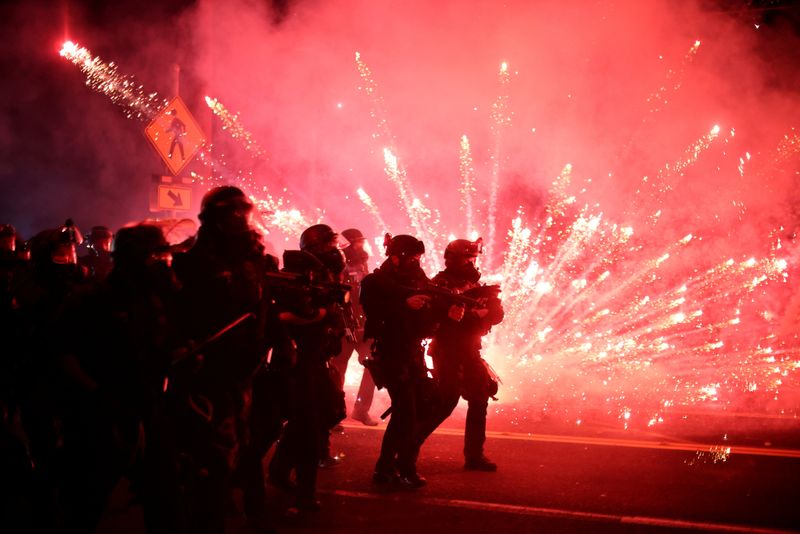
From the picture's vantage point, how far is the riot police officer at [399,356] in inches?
237

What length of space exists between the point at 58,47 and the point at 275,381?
13837mm

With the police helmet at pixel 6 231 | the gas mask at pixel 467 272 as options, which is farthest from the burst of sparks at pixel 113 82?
the gas mask at pixel 467 272

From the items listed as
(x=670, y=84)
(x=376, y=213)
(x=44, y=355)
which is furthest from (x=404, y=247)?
(x=376, y=213)

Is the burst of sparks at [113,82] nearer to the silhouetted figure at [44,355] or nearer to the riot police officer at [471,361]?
the silhouetted figure at [44,355]

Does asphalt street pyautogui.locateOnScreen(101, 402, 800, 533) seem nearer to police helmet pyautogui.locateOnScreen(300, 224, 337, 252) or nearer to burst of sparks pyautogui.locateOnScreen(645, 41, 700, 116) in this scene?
police helmet pyautogui.locateOnScreen(300, 224, 337, 252)

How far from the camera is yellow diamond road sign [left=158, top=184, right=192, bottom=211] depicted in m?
10.8

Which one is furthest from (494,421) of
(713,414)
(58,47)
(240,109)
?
(58,47)

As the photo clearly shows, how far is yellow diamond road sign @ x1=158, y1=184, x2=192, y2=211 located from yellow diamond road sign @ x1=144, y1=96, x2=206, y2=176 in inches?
8.4

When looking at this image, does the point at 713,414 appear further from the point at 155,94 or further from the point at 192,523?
the point at 155,94

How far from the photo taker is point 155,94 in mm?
16625

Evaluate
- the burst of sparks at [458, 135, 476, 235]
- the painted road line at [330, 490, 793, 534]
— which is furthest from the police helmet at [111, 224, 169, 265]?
the burst of sparks at [458, 135, 476, 235]

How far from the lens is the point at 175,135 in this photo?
11.0 meters

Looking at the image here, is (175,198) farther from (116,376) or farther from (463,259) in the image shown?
(116,376)

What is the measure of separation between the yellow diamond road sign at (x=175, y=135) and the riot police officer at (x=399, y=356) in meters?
5.73
